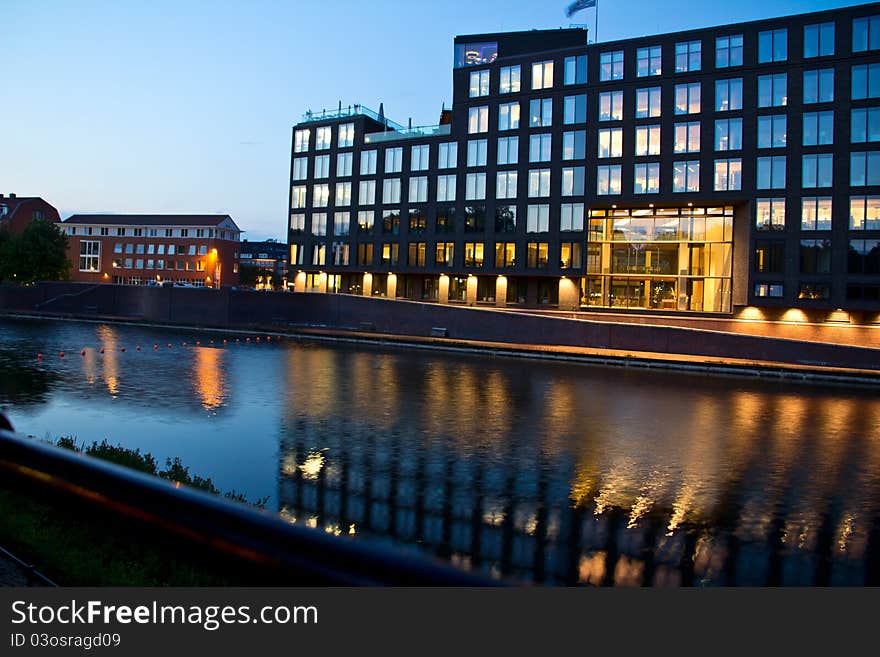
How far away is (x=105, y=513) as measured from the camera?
2.10m

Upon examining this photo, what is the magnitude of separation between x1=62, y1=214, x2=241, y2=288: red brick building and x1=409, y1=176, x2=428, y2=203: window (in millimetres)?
60037

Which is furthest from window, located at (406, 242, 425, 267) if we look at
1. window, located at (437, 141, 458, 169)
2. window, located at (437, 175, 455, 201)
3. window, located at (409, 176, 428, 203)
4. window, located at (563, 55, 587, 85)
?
window, located at (563, 55, 587, 85)

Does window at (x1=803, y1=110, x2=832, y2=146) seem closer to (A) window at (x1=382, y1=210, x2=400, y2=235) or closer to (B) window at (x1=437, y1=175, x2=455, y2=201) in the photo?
(B) window at (x1=437, y1=175, x2=455, y2=201)

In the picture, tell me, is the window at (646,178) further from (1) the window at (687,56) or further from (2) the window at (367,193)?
(2) the window at (367,193)

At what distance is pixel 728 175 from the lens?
2291 inches

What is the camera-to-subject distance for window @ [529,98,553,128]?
213 feet

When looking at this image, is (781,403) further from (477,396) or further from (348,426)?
(348,426)

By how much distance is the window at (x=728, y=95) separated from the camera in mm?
57750

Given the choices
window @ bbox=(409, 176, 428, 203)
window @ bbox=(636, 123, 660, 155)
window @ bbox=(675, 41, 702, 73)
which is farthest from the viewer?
window @ bbox=(409, 176, 428, 203)

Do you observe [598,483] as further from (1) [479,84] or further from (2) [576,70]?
(1) [479,84]

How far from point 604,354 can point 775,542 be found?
28.5m

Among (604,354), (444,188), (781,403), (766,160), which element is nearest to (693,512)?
(781,403)

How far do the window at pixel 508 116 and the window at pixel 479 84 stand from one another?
2.58 metres

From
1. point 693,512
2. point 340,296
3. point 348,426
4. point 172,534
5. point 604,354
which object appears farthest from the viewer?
point 340,296
